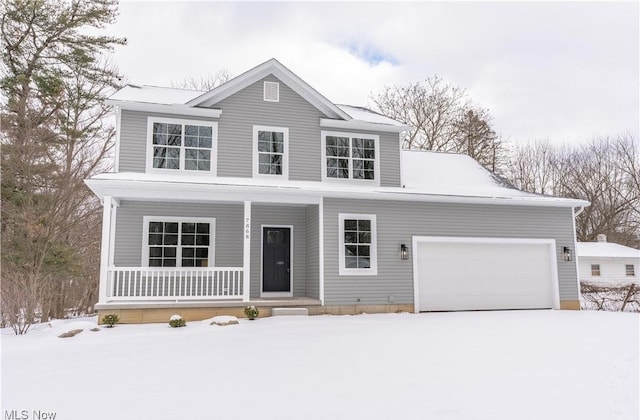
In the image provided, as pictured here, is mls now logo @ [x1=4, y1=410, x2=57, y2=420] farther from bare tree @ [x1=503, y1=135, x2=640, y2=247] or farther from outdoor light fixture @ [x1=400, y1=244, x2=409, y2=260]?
bare tree @ [x1=503, y1=135, x2=640, y2=247]

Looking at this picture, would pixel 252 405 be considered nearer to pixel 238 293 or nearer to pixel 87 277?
pixel 238 293

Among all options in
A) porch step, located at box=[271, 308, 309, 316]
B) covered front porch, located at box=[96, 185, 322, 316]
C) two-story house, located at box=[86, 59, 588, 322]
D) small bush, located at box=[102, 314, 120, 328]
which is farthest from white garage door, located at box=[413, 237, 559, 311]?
small bush, located at box=[102, 314, 120, 328]

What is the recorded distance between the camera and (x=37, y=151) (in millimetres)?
12820

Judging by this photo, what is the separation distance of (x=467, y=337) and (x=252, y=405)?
457cm

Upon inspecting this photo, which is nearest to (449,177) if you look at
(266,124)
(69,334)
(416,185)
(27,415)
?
(416,185)

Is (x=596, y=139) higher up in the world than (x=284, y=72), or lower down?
higher up

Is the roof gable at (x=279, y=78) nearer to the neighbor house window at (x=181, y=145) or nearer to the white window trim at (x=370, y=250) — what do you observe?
the neighbor house window at (x=181, y=145)

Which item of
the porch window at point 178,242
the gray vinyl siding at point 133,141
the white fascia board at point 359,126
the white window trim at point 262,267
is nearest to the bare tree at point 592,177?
the white fascia board at point 359,126

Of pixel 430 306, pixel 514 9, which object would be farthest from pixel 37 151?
pixel 514 9

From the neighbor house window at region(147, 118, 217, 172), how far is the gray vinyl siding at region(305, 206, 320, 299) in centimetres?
279

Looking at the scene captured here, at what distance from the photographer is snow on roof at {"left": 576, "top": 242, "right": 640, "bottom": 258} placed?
933 inches

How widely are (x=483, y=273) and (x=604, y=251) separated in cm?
1664

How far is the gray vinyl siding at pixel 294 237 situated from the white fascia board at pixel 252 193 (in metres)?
1.20

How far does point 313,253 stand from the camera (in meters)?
11.1
